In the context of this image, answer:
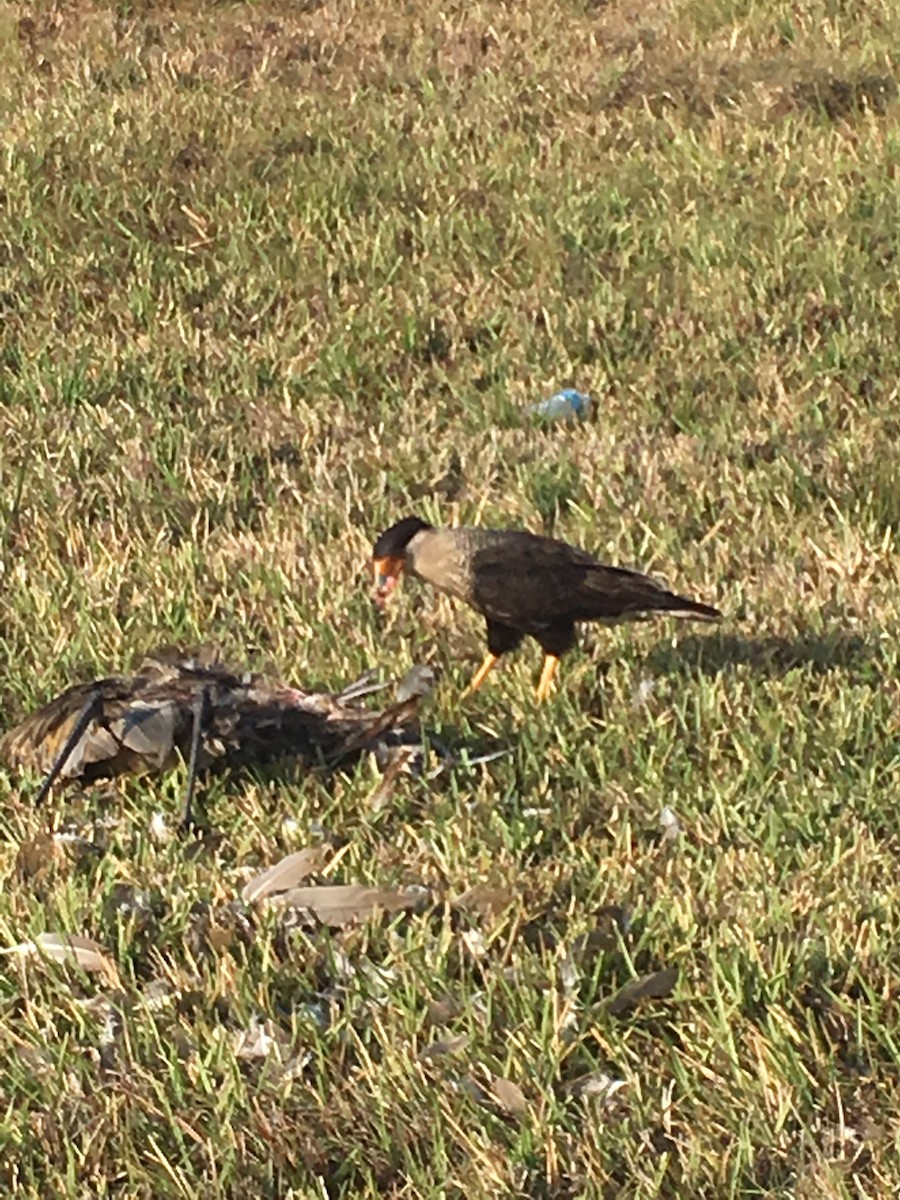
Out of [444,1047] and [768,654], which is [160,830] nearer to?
[444,1047]

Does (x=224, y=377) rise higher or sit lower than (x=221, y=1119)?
lower

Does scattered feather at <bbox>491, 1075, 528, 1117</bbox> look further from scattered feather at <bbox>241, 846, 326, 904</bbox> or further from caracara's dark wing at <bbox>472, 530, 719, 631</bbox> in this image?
caracara's dark wing at <bbox>472, 530, 719, 631</bbox>

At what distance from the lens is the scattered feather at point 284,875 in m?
3.93

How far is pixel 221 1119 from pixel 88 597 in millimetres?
2638

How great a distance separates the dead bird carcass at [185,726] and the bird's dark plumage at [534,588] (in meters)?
0.46

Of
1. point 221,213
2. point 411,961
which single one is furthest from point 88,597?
point 221,213

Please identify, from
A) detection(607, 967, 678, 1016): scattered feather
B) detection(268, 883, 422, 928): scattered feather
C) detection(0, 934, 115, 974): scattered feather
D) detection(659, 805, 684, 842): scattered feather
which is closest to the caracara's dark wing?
detection(659, 805, 684, 842): scattered feather

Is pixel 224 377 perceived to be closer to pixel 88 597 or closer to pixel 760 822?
pixel 88 597

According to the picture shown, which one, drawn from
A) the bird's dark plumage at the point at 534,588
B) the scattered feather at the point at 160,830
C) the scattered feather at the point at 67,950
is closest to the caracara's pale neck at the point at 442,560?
the bird's dark plumage at the point at 534,588

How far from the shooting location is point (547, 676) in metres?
4.96

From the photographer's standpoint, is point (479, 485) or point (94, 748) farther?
point (479, 485)

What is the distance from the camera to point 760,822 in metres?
4.10

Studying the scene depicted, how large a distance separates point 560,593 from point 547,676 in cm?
24

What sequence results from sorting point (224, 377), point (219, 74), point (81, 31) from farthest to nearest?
point (81, 31)
point (219, 74)
point (224, 377)
